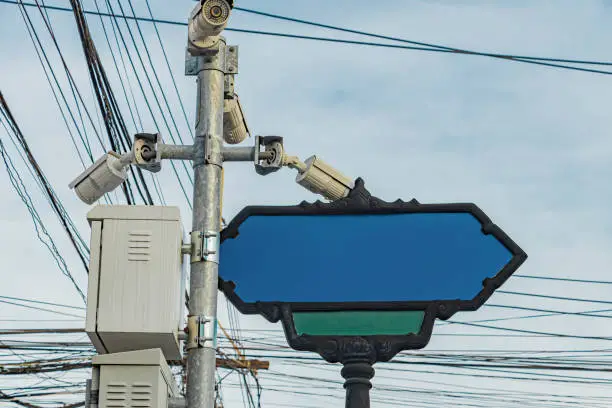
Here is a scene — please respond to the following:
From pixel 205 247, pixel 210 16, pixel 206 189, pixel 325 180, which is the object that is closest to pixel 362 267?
pixel 325 180

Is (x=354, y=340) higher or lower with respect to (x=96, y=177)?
lower

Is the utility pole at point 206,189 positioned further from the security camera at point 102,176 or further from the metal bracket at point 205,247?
the security camera at point 102,176

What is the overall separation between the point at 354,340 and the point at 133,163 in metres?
1.49

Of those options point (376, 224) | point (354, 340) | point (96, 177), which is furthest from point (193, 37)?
point (354, 340)

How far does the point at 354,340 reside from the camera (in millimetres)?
4355

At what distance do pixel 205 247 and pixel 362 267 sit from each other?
723mm

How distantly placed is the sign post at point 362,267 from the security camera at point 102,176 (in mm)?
774

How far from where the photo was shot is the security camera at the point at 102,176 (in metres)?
5.16

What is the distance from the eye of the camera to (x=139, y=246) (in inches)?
184

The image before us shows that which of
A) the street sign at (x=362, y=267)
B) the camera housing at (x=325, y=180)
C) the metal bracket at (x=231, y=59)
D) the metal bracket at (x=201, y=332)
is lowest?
the metal bracket at (x=201, y=332)

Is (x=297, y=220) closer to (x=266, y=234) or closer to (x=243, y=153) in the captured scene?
(x=266, y=234)

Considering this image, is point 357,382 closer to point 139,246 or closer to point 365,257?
point 365,257

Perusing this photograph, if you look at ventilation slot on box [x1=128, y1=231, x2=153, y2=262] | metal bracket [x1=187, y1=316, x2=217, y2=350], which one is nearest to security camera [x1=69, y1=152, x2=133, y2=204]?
ventilation slot on box [x1=128, y1=231, x2=153, y2=262]

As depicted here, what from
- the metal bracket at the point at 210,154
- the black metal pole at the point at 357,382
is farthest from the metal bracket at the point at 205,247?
the black metal pole at the point at 357,382
